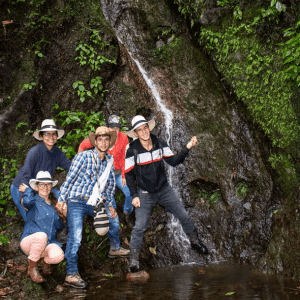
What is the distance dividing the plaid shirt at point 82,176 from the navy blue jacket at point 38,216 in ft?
0.93

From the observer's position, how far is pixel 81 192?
636 centimetres

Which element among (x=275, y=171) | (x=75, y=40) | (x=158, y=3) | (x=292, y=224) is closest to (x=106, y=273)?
(x=292, y=224)

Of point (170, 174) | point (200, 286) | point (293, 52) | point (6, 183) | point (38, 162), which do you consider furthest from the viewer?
point (170, 174)

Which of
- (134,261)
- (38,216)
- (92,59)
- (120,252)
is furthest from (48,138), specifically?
(92,59)

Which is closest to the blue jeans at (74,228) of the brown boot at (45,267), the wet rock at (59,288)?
the wet rock at (59,288)

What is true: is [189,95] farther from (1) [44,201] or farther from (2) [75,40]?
(1) [44,201]

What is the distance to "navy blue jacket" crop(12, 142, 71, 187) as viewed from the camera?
21.5 ft

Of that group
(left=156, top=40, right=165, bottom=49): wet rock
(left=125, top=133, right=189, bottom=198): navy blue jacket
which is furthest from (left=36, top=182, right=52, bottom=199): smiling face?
(left=156, top=40, right=165, bottom=49): wet rock

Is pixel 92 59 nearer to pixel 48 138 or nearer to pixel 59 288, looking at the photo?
pixel 48 138

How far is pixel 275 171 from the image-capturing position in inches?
316

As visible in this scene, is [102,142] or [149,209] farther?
[149,209]

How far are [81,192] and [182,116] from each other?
13.1 ft

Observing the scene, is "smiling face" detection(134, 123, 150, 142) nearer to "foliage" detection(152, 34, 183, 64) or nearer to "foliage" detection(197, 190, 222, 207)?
"foliage" detection(197, 190, 222, 207)

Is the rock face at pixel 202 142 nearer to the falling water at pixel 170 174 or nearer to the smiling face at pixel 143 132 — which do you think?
the falling water at pixel 170 174
